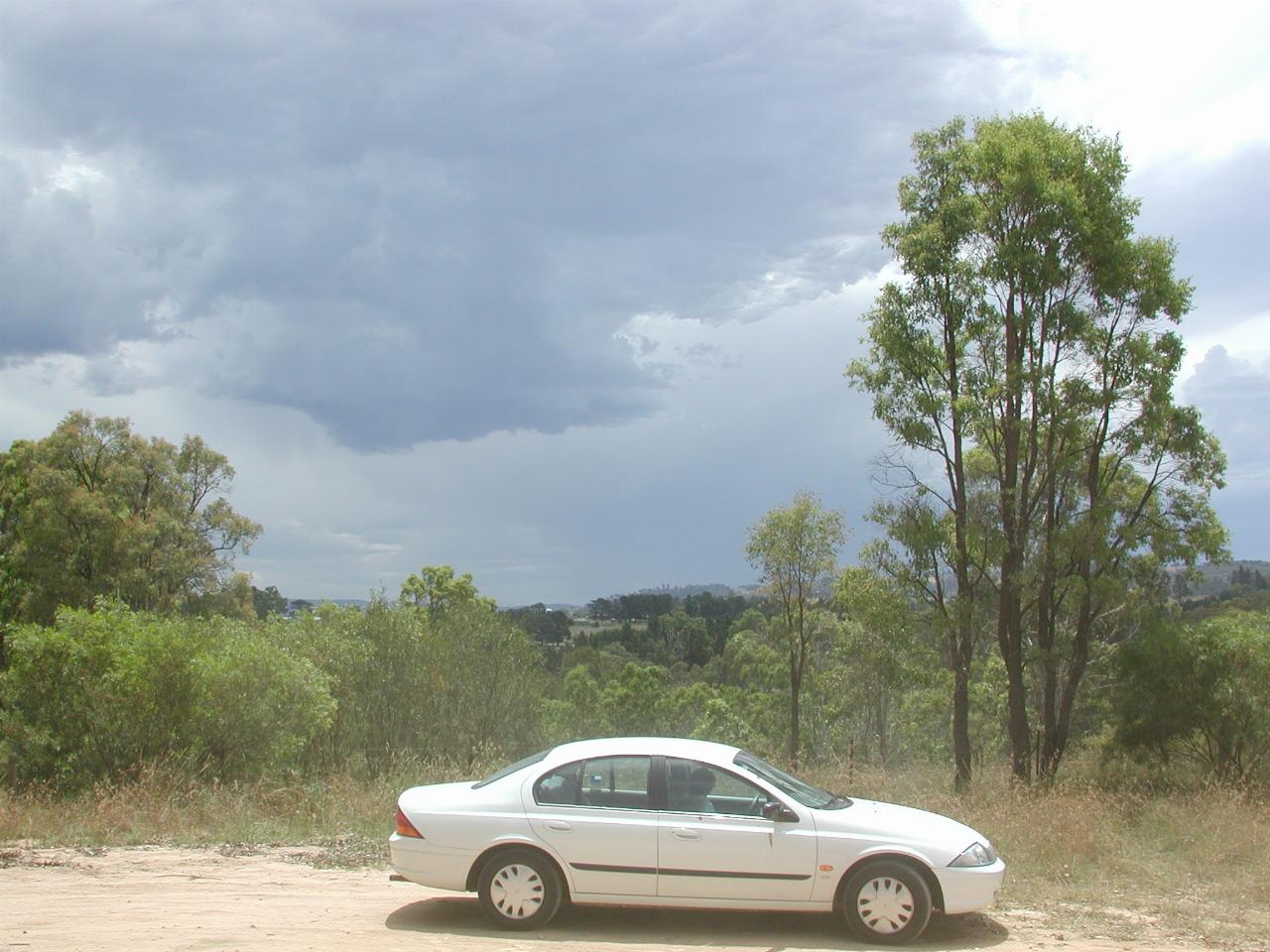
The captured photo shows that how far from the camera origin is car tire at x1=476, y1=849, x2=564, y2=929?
7.73m

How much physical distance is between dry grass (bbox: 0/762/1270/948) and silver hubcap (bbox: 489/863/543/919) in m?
2.98

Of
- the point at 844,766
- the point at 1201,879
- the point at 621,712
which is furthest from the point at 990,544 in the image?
the point at 621,712

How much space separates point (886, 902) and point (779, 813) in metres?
0.97

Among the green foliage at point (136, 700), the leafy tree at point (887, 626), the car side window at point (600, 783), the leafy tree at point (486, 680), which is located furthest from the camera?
the leafy tree at point (486, 680)

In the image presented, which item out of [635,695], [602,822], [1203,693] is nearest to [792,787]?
[602,822]

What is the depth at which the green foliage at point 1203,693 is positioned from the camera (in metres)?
19.7

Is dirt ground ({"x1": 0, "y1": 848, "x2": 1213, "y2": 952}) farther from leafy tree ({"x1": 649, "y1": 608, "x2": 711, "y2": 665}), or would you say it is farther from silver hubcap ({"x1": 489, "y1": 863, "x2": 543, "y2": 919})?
leafy tree ({"x1": 649, "y1": 608, "x2": 711, "y2": 665})

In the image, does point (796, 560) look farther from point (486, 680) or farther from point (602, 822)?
point (602, 822)

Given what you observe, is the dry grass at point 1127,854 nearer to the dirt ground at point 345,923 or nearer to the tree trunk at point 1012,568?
the dirt ground at point 345,923

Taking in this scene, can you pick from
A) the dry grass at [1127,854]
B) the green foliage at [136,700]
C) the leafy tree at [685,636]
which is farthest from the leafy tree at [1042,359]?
the leafy tree at [685,636]

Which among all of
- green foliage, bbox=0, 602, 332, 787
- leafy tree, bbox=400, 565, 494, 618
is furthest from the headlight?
leafy tree, bbox=400, 565, 494, 618

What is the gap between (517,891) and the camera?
7.78 m

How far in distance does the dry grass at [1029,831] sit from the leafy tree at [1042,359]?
7371mm

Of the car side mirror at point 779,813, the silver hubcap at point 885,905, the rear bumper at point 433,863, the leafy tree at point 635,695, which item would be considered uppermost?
the car side mirror at point 779,813
